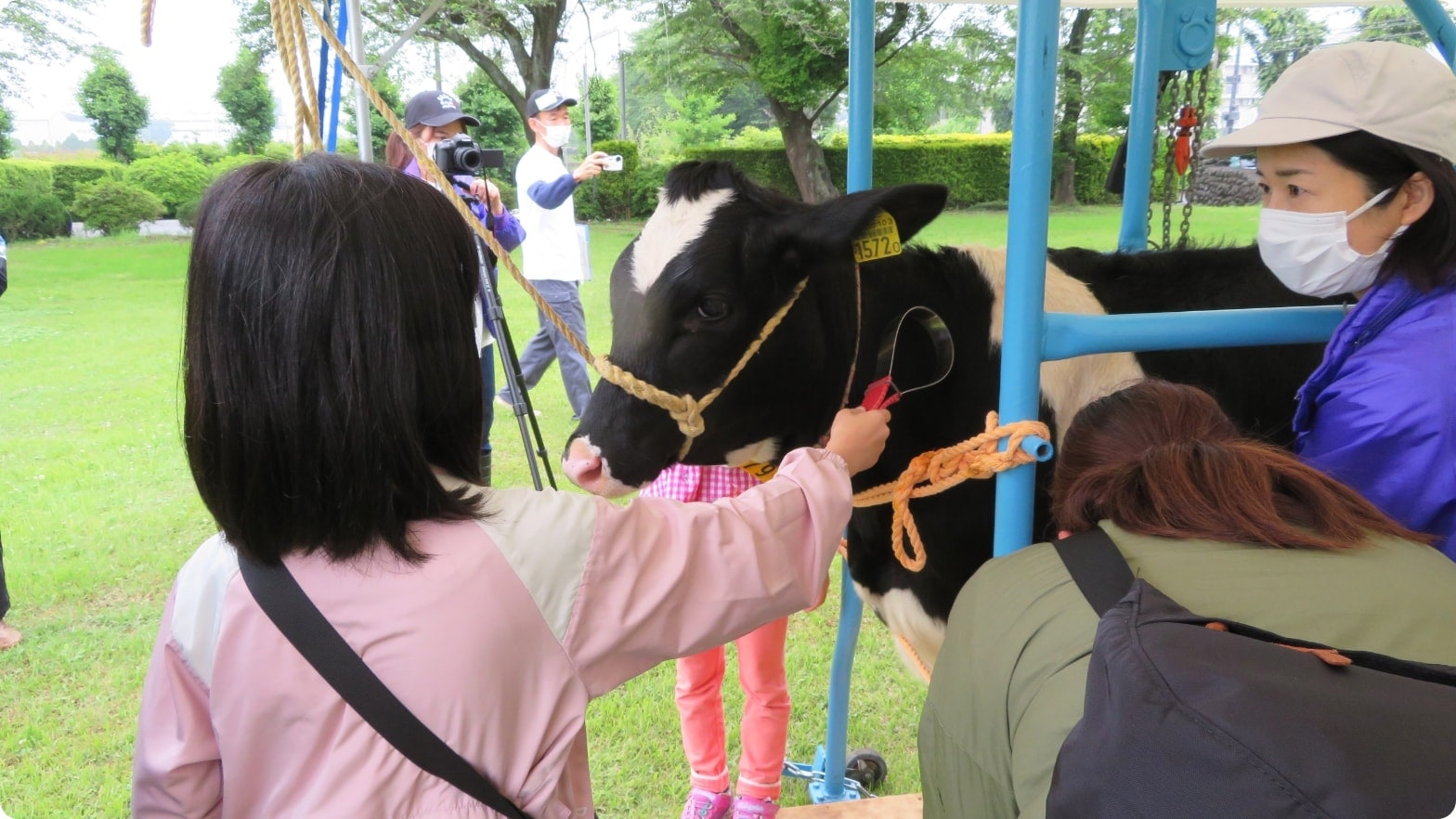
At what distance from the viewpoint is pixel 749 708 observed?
2.46m

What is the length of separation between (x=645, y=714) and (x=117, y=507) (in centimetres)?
358

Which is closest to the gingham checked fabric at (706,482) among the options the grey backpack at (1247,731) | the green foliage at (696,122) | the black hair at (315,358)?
the black hair at (315,358)

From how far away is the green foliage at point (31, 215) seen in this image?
14945 millimetres

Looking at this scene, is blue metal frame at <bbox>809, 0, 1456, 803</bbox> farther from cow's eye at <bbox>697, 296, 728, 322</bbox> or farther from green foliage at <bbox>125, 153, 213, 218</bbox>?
green foliage at <bbox>125, 153, 213, 218</bbox>

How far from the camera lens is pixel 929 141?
1873 cm

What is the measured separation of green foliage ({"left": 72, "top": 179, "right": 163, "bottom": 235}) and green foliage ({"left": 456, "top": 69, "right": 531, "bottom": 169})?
6.89m

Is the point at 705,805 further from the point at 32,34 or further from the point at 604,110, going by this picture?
the point at 604,110

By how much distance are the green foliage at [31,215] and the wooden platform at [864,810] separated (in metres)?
17.4

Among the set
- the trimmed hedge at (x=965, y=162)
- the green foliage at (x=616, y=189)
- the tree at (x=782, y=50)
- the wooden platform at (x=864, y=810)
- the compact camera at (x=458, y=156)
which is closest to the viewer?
the wooden platform at (x=864, y=810)

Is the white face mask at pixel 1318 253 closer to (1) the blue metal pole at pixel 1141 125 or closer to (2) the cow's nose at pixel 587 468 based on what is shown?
(1) the blue metal pole at pixel 1141 125

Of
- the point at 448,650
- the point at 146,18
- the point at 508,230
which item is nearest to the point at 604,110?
the point at 508,230

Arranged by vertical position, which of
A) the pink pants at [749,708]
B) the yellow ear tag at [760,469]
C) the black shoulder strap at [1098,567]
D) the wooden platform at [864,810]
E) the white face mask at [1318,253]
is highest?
the white face mask at [1318,253]

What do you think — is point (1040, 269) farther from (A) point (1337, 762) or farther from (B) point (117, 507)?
(B) point (117, 507)

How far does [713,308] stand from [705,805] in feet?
4.53
